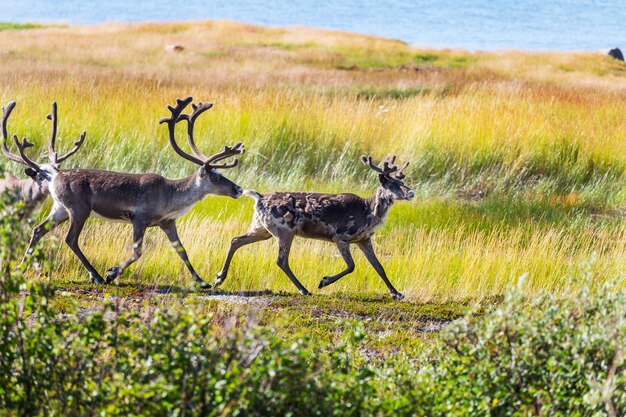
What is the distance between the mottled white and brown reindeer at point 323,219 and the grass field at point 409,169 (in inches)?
18.1

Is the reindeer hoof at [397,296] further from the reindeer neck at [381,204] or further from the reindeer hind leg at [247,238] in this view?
the reindeer hind leg at [247,238]

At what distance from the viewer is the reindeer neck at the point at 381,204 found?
11727 mm

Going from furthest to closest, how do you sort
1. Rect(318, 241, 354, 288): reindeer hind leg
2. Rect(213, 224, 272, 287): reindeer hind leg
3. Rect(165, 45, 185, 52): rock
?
Rect(165, 45, 185, 52): rock → Rect(213, 224, 272, 287): reindeer hind leg → Rect(318, 241, 354, 288): reindeer hind leg

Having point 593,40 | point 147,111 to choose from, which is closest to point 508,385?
point 147,111

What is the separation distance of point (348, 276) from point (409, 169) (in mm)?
6640

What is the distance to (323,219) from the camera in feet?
38.1

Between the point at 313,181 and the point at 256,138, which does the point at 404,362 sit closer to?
the point at 313,181

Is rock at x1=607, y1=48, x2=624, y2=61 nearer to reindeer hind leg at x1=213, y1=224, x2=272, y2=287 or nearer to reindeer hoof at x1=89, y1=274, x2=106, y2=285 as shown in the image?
reindeer hind leg at x1=213, y1=224, x2=272, y2=287

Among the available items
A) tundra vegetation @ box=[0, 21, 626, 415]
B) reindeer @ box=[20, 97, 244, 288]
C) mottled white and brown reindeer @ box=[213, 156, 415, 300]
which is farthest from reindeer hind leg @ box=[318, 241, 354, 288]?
reindeer @ box=[20, 97, 244, 288]

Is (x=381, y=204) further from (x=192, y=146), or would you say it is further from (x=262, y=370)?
(x=262, y=370)

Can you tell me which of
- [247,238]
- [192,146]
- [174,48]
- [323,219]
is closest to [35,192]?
[192,146]

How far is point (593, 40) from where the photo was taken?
65.3 metres

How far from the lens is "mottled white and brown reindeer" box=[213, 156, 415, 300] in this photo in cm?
1154

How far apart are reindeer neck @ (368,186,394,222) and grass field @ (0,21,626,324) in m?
0.84
